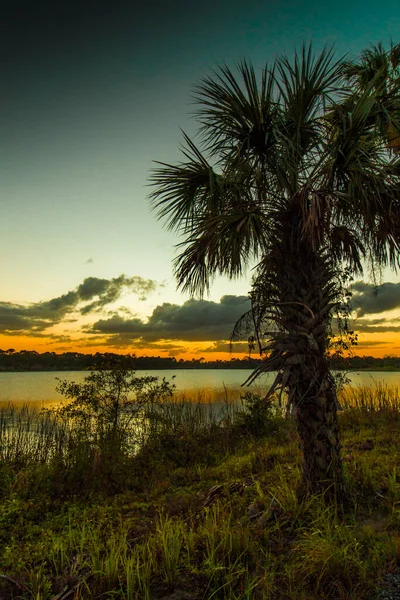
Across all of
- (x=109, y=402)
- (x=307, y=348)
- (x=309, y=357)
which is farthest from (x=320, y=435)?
(x=109, y=402)

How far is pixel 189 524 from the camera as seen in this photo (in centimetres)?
457

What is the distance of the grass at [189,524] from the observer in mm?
3146

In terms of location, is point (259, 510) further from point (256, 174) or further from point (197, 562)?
point (256, 174)


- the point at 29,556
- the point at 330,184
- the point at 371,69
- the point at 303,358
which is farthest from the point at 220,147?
the point at 29,556

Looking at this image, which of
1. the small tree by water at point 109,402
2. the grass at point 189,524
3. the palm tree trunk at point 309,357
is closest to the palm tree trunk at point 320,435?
the palm tree trunk at point 309,357

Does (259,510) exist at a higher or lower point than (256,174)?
lower

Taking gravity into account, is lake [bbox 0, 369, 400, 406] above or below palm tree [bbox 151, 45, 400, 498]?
below

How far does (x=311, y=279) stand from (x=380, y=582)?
2975 mm

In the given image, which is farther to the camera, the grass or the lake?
the lake

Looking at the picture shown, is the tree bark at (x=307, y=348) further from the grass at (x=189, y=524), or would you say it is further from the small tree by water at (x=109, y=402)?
the small tree by water at (x=109, y=402)

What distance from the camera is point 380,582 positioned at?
3039 mm

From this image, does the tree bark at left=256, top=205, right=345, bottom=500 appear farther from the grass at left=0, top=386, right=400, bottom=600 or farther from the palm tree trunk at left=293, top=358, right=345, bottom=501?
the grass at left=0, top=386, right=400, bottom=600

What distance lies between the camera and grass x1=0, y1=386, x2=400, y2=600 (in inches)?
124

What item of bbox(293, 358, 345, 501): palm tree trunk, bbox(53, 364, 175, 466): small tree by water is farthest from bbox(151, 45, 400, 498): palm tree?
bbox(53, 364, 175, 466): small tree by water
